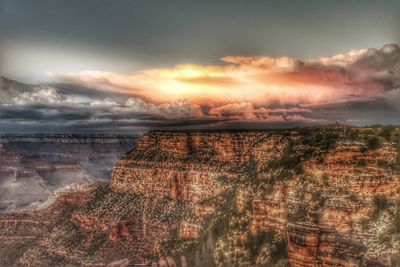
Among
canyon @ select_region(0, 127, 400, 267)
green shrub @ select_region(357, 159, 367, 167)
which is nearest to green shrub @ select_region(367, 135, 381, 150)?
canyon @ select_region(0, 127, 400, 267)

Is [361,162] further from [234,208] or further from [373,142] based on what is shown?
[234,208]

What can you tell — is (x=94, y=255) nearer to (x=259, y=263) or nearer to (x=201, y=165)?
(x=201, y=165)

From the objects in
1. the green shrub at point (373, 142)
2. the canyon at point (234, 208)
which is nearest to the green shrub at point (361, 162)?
the canyon at point (234, 208)

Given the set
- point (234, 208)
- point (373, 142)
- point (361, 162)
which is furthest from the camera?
point (234, 208)

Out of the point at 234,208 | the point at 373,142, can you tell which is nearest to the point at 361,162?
the point at 373,142

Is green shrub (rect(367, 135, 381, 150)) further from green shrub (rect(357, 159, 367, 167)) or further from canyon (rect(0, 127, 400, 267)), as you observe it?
green shrub (rect(357, 159, 367, 167))

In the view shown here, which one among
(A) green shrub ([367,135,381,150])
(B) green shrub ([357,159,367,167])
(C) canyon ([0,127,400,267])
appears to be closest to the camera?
(C) canyon ([0,127,400,267])

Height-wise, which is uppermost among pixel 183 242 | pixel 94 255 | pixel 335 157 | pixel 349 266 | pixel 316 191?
pixel 335 157

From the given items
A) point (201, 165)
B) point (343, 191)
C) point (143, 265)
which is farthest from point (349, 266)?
point (201, 165)
